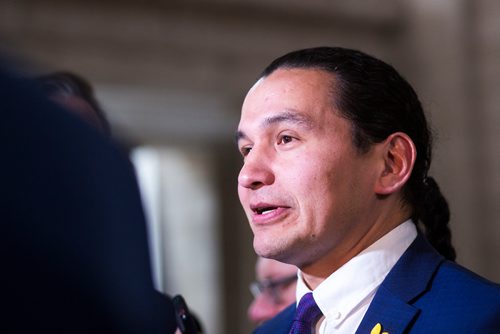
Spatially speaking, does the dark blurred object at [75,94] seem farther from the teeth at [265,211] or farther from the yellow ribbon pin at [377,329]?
the yellow ribbon pin at [377,329]

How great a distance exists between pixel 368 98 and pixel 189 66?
517 cm

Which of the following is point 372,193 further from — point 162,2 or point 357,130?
point 162,2

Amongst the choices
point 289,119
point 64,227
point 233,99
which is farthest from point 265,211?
point 233,99

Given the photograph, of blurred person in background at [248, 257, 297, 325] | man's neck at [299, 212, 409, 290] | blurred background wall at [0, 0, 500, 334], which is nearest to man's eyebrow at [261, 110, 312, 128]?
man's neck at [299, 212, 409, 290]

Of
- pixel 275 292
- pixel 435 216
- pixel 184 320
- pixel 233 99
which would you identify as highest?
pixel 435 216

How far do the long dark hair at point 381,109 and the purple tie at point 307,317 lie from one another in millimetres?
384

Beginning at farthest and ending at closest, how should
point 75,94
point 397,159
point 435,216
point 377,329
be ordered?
point 75,94, point 435,216, point 397,159, point 377,329

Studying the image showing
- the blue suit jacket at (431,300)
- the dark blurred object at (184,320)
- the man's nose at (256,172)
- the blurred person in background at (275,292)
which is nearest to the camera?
the blue suit jacket at (431,300)

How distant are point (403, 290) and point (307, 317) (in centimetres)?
26

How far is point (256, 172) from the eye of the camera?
6.98 ft

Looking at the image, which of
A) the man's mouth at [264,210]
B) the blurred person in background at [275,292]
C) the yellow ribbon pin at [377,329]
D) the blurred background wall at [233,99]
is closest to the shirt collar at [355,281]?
the yellow ribbon pin at [377,329]

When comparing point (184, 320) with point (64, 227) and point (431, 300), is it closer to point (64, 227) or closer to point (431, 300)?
point (431, 300)

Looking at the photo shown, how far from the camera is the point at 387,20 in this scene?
8.18 m

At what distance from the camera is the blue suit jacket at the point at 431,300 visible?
1.90m
